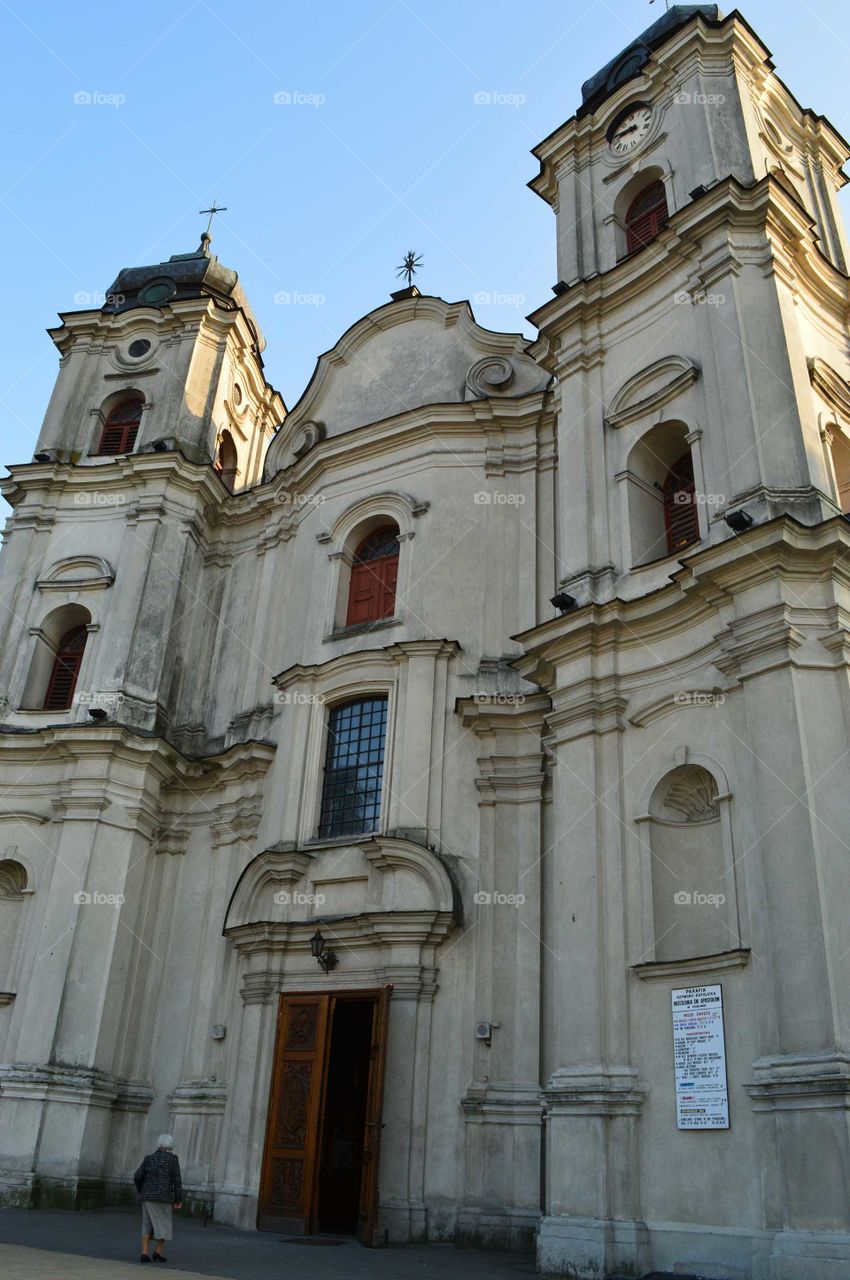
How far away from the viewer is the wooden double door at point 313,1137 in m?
14.9

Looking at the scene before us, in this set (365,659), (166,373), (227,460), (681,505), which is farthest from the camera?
(227,460)

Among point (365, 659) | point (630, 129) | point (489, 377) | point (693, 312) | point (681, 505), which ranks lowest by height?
point (365, 659)

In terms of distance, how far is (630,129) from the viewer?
20.2 metres

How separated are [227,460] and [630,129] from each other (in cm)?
1198

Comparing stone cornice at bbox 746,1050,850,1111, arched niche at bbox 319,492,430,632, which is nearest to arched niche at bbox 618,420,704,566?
arched niche at bbox 319,492,430,632

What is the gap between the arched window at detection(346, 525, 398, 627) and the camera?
2006cm

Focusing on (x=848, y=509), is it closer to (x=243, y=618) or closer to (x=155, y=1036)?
(x=243, y=618)

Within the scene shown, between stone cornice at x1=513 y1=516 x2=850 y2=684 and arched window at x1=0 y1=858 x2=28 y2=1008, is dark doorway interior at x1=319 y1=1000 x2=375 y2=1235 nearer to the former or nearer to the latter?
arched window at x1=0 y1=858 x2=28 y2=1008

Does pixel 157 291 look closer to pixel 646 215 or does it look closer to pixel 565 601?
pixel 646 215

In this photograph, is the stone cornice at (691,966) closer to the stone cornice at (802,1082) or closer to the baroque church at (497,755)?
the baroque church at (497,755)

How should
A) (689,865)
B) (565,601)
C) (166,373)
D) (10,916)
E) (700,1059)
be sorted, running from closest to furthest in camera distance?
(700,1059), (689,865), (565,601), (10,916), (166,373)

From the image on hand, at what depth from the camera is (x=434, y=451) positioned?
20406mm

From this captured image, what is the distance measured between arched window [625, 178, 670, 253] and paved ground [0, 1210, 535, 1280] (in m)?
15.4

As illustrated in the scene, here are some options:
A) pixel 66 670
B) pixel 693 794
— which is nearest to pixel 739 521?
pixel 693 794
